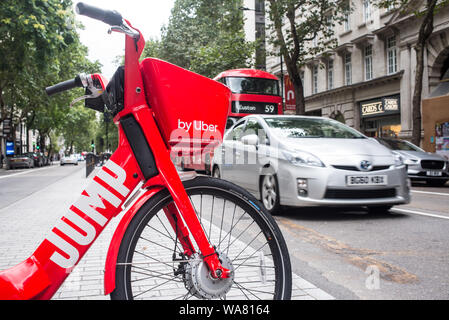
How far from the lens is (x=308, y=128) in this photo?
7.36 m

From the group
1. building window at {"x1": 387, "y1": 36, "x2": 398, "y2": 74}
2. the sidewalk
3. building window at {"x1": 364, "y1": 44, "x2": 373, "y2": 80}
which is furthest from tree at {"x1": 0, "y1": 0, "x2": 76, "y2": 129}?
building window at {"x1": 364, "y1": 44, "x2": 373, "y2": 80}

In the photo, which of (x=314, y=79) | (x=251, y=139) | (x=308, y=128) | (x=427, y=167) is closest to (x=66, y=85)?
(x=251, y=139)

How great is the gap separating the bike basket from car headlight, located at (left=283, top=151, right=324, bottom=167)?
429cm

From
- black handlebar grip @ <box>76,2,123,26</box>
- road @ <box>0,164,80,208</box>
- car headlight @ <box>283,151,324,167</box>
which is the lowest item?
road @ <box>0,164,80,208</box>

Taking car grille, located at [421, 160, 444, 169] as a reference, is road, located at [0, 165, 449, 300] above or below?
below

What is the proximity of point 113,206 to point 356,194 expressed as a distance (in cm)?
470

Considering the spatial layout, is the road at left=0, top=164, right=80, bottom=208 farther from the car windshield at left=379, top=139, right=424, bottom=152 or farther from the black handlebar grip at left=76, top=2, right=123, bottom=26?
the car windshield at left=379, top=139, right=424, bottom=152

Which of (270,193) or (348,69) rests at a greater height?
(348,69)

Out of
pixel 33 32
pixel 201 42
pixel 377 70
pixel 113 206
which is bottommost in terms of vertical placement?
pixel 113 206

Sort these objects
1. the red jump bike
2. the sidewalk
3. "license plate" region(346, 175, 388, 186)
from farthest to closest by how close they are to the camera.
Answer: "license plate" region(346, 175, 388, 186) → the sidewalk → the red jump bike

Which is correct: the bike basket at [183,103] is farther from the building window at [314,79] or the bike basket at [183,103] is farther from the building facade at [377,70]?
the building window at [314,79]

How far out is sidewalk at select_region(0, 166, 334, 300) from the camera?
320 cm

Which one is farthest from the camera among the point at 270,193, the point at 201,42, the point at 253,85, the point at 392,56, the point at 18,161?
the point at 201,42

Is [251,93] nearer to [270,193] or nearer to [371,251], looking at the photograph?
[270,193]
